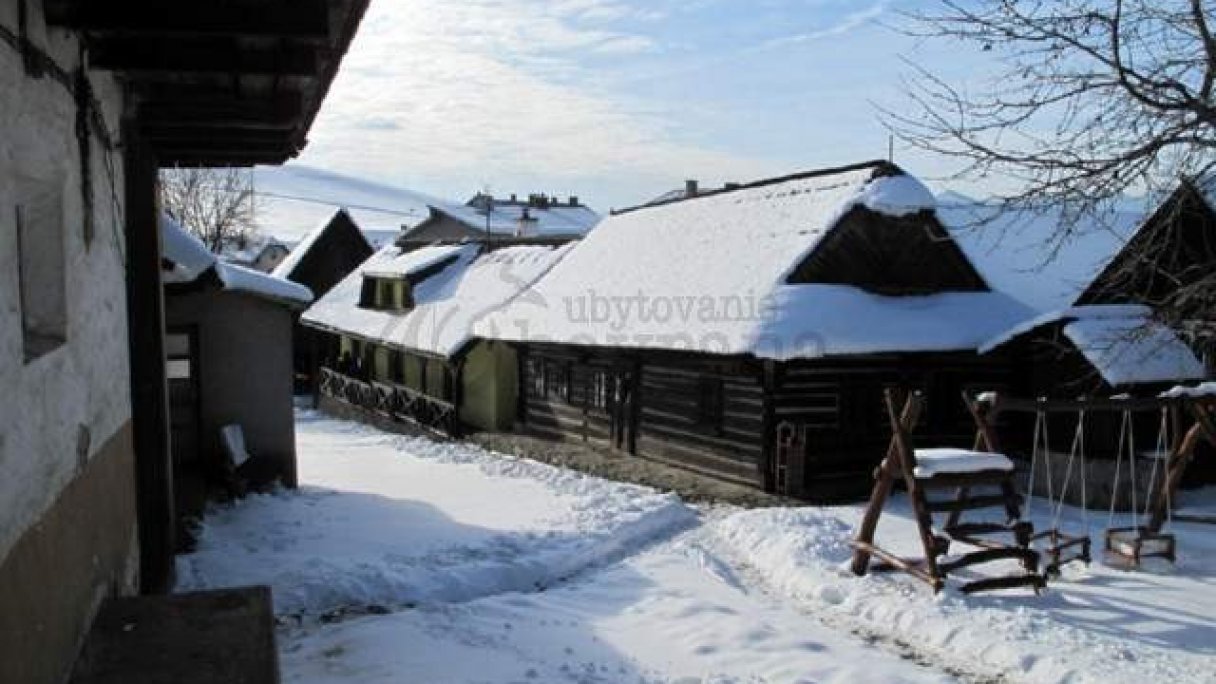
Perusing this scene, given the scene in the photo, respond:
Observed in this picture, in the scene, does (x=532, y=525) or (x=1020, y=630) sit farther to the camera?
(x=532, y=525)

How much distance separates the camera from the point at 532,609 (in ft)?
29.0

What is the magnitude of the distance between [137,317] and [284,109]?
2527mm

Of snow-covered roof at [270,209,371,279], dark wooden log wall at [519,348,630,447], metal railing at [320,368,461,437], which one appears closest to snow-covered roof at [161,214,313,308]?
dark wooden log wall at [519,348,630,447]

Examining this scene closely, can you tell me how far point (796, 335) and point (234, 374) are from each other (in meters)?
8.39

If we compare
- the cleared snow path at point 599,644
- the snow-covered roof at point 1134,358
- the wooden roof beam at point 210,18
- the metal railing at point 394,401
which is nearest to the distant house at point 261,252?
the metal railing at point 394,401

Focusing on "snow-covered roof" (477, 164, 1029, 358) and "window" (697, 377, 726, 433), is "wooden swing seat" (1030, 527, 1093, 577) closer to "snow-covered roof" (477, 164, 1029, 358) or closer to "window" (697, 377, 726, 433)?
"snow-covered roof" (477, 164, 1029, 358)

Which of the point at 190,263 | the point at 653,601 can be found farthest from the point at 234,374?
the point at 653,601

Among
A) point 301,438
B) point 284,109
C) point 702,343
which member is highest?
point 284,109

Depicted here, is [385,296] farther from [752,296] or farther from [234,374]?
[752,296]

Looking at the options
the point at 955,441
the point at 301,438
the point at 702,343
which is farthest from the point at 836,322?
the point at 301,438

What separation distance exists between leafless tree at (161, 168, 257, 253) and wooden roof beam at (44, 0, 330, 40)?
142ft

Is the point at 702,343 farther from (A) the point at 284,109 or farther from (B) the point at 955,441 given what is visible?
(A) the point at 284,109

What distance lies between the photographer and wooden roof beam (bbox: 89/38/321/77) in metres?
5.17

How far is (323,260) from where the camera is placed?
3828 cm
